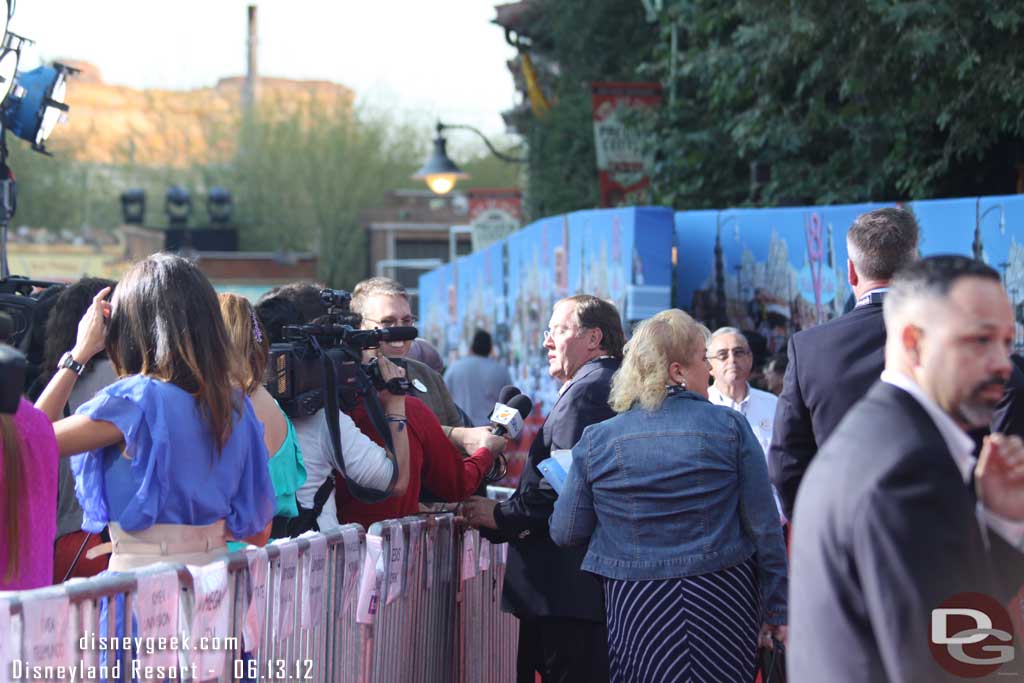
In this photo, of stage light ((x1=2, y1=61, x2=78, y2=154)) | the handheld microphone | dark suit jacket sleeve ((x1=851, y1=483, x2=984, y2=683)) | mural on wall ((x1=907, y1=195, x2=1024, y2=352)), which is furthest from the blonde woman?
mural on wall ((x1=907, y1=195, x2=1024, y2=352))

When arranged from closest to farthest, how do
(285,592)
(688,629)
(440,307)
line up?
(285,592) → (688,629) → (440,307)

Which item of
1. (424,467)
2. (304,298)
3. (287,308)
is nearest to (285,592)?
(424,467)

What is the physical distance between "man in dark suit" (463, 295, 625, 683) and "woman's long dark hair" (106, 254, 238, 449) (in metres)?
1.81

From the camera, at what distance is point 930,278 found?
8.93 feet

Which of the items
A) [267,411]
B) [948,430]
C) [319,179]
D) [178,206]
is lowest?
[267,411]

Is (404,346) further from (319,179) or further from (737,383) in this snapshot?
(319,179)

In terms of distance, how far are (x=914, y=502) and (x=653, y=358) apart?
8.85 ft

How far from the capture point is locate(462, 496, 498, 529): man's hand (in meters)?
5.82

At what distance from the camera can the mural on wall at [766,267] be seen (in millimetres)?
11020

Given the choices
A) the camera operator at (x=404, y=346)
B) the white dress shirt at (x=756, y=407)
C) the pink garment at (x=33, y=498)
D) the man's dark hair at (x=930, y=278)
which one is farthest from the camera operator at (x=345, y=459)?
the white dress shirt at (x=756, y=407)

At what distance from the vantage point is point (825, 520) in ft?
8.52

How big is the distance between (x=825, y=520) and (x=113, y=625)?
6.46 feet

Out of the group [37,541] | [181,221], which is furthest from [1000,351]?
[181,221]

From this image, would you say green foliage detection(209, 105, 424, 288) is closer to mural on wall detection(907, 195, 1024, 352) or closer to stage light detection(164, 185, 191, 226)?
stage light detection(164, 185, 191, 226)
